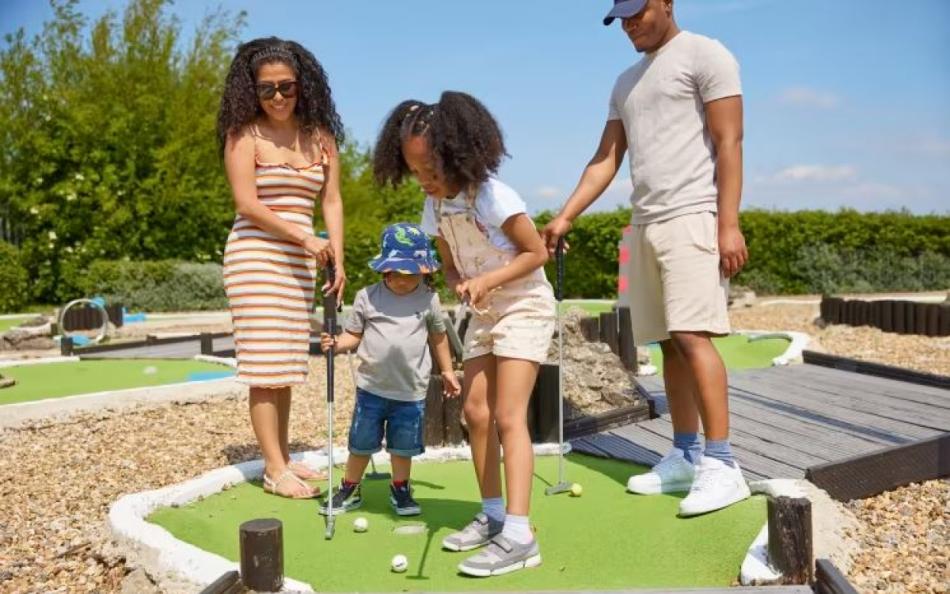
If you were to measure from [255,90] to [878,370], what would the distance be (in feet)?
15.9

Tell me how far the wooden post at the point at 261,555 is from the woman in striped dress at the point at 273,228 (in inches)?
52.3

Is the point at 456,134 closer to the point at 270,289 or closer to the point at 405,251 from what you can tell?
the point at 405,251

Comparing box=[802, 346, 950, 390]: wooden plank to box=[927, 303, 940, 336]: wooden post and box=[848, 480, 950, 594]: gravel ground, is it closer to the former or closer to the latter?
box=[848, 480, 950, 594]: gravel ground

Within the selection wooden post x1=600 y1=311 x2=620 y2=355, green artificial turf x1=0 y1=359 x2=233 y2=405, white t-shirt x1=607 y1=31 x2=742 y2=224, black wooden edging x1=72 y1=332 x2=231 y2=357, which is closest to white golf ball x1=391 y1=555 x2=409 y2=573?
white t-shirt x1=607 y1=31 x2=742 y2=224

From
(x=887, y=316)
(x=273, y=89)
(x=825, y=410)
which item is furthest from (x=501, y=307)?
(x=887, y=316)

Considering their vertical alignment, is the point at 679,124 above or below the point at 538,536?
above

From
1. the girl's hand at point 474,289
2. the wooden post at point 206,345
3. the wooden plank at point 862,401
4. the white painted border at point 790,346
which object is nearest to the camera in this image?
the girl's hand at point 474,289

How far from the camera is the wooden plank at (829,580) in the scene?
2439mm

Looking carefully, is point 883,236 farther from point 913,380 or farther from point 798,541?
point 798,541

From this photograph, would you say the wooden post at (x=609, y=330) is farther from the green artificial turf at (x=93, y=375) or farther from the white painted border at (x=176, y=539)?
the green artificial turf at (x=93, y=375)

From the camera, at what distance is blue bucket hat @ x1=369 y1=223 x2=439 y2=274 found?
11.9 feet

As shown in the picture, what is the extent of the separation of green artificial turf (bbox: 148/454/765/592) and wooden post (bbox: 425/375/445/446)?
638mm

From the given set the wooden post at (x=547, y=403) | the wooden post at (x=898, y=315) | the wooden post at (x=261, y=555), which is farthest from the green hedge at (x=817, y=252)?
the wooden post at (x=261, y=555)

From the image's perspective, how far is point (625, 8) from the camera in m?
3.52
